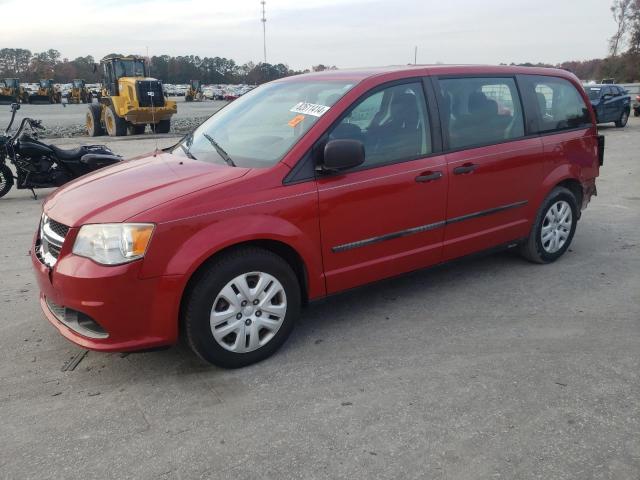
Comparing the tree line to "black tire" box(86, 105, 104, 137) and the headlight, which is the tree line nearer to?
"black tire" box(86, 105, 104, 137)

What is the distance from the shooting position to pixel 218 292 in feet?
10.4

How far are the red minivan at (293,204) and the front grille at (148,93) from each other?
15588 millimetres

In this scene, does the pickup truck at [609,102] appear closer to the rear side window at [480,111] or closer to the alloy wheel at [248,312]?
the rear side window at [480,111]

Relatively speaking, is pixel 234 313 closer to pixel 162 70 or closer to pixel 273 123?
pixel 273 123

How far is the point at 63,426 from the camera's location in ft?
9.30

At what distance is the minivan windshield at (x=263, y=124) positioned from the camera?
143 inches

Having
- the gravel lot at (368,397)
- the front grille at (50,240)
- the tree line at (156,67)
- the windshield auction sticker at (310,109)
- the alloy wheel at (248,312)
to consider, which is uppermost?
the tree line at (156,67)

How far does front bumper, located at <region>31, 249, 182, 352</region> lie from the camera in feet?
9.60

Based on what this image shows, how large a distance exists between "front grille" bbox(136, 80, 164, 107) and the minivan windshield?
50.5 feet

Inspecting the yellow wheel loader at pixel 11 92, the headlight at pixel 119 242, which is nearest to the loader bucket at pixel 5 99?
the yellow wheel loader at pixel 11 92

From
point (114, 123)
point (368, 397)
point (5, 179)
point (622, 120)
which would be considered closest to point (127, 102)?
point (114, 123)

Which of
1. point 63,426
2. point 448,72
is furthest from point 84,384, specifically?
point 448,72

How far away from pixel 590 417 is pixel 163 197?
8.35ft

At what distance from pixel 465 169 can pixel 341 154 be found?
1269mm
